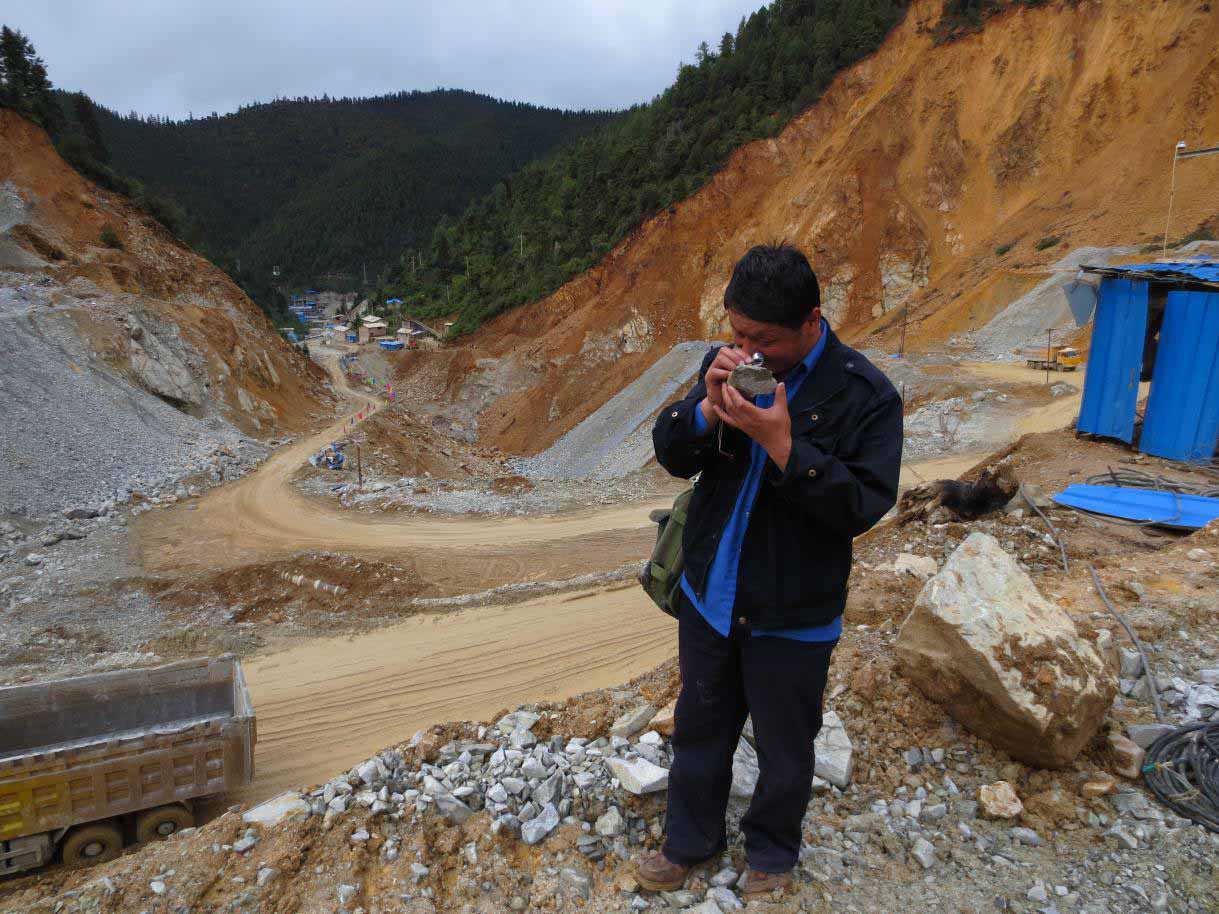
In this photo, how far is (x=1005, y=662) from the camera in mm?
3299

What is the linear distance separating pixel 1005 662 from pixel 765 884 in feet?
5.10

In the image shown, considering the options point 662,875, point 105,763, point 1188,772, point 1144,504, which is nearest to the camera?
point 662,875

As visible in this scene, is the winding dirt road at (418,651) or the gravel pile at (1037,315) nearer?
the winding dirt road at (418,651)

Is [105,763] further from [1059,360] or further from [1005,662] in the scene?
[1059,360]

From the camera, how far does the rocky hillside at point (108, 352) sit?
50.8 feet

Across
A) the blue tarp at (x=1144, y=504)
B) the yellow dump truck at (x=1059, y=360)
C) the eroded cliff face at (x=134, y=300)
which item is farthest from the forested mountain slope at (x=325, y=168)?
the blue tarp at (x=1144, y=504)

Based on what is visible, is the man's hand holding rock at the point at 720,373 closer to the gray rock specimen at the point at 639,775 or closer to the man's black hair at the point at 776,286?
the man's black hair at the point at 776,286

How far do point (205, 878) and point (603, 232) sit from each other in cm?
4389

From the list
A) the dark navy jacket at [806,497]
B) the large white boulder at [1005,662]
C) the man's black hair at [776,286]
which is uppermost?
the man's black hair at [776,286]

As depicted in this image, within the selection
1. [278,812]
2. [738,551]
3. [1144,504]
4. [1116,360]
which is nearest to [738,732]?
[738,551]

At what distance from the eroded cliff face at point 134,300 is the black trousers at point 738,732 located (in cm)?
2221

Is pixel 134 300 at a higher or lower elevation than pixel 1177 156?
lower

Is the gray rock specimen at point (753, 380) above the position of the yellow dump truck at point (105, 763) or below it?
above

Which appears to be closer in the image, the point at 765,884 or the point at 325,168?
the point at 765,884
